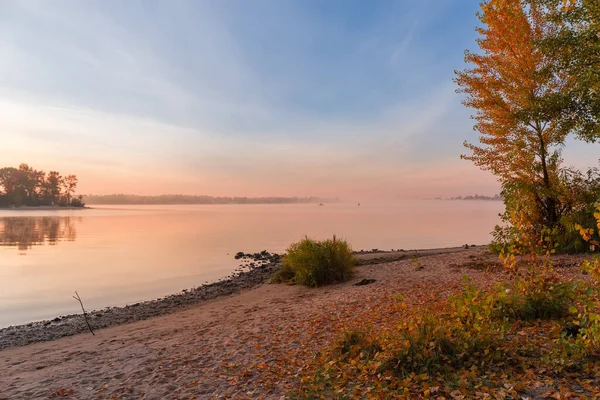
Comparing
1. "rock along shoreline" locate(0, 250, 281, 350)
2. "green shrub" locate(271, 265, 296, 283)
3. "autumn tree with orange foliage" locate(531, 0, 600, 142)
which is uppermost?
"autumn tree with orange foliage" locate(531, 0, 600, 142)

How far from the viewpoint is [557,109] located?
11.9 m

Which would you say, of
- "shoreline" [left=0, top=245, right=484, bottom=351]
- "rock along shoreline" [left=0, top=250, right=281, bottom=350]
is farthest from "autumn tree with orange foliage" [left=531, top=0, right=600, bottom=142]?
"rock along shoreline" [left=0, top=250, right=281, bottom=350]

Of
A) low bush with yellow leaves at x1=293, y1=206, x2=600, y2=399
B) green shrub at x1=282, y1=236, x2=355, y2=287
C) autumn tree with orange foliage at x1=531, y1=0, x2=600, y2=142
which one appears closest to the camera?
low bush with yellow leaves at x1=293, y1=206, x2=600, y2=399

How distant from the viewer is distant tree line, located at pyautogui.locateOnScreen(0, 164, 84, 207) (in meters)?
115

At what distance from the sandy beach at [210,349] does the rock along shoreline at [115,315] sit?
0.78 m

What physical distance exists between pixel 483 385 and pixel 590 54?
1085 cm

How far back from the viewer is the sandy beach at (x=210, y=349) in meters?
5.49

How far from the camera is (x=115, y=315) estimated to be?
12.3 m

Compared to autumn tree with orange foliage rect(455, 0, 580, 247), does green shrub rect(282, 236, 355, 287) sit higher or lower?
lower

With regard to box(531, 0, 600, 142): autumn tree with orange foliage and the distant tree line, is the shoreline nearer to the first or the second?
box(531, 0, 600, 142): autumn tree with orange foliage

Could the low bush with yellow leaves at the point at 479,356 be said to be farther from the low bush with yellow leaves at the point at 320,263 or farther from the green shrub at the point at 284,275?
the green shrub at the point at 284,275

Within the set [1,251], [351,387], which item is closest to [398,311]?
[351,387]

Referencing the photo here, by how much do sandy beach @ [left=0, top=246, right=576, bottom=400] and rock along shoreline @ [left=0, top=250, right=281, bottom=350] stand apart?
776 millimetres

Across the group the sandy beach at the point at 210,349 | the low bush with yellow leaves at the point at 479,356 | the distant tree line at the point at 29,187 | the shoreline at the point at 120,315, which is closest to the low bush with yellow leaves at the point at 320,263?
the sandy beach at the point at 210,349
